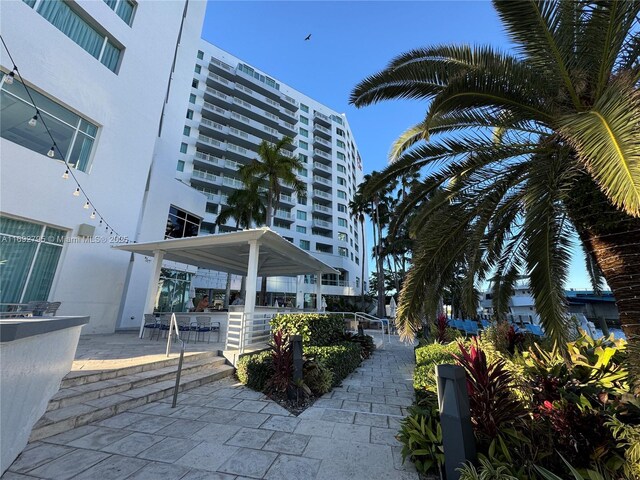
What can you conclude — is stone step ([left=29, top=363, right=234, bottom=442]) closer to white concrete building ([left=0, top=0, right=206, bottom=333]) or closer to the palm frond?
white concrete building ([left=0, top=0, right=206, bottom=333])

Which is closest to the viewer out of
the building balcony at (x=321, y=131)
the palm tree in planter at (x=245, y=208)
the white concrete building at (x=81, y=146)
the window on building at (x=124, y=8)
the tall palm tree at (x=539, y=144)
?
the tall palm tree at (x=539, y=144)

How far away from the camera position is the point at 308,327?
8164mm

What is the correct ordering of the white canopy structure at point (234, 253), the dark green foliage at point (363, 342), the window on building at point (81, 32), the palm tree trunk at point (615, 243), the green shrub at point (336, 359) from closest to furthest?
the palm tree trunk at point (615, 243) < the green shrub at point (336, 359) < the white canopy structure at point (234, 253) < the window on building at point (81, 32) < the dark green foliage at point (363, 342)

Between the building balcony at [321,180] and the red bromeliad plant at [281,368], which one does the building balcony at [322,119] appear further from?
the red bromeliad plant at [281,368]

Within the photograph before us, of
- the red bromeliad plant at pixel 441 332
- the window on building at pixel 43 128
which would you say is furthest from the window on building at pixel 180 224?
the red bromeliad plant at pixel 441 332

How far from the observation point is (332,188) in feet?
153

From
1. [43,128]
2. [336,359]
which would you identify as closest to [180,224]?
[43,128]

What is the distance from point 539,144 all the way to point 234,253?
11049 millimetres

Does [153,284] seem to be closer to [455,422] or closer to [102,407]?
[102,407]

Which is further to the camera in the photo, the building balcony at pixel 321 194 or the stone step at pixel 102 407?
the building balcony at pixel 321 194

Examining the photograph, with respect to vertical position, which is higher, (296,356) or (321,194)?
(321,194)

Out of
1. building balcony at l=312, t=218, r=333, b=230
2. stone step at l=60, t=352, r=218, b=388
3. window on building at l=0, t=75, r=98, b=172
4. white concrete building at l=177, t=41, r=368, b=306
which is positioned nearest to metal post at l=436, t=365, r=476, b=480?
stone step at l=60, t=352, r=218, b=388

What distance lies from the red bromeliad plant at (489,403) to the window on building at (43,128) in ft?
42.1

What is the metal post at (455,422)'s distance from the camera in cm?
284
